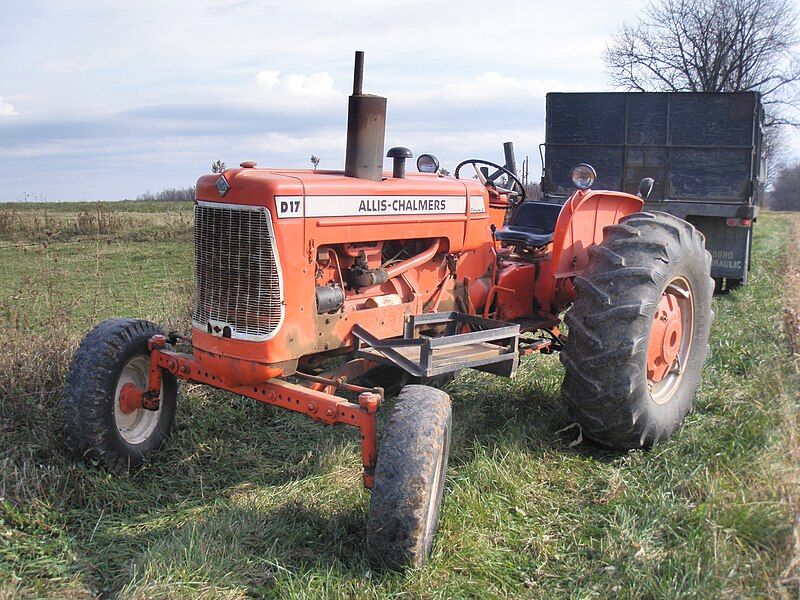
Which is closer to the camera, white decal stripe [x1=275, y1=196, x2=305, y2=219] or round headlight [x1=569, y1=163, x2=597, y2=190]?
white decal stripe [x1=275, y1=196, x2=305, y2=219]

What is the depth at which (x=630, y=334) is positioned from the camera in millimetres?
4121

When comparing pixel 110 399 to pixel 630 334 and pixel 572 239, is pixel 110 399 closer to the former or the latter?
pixel 630 334

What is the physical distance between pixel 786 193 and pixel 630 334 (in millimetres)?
91502

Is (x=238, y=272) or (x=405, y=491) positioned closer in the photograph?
(x=405, y=491)

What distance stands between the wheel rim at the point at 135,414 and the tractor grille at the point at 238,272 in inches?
31.8

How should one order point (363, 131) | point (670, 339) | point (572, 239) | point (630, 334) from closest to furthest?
point (363, 131), point (630, 334), point (670, 339), point (572, 239)

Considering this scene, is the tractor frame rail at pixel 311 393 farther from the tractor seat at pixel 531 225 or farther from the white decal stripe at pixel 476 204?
the tractor seat at pixel 531 225

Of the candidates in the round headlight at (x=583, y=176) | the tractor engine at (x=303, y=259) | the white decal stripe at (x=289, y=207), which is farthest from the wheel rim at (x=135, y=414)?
the round headlight at (x=583, y=176)

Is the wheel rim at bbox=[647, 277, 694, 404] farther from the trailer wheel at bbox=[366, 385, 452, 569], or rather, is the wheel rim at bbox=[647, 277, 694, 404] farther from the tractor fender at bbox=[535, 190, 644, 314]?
the trailer wheel at bbox=[366, 385, 452, 569]

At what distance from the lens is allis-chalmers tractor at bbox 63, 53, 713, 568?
138 inches

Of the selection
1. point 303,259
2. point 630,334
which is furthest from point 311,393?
point 630,334

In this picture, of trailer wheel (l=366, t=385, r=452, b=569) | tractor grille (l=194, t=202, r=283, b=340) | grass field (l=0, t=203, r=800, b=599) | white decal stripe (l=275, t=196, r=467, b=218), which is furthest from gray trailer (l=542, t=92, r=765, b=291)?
trailer wheel (l=366, t=385, r=452, b=569)

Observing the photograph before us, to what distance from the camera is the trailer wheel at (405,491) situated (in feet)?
10.1

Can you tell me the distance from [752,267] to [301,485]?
39.8 feet
